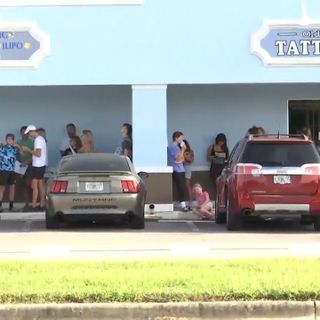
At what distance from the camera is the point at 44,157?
16.7m

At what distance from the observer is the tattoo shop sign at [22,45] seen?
1580 centimetres

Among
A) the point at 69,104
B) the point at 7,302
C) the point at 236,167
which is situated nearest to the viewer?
the point at 7,302

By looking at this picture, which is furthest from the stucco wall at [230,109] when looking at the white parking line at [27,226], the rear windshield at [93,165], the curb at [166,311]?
the curb at [166,311]

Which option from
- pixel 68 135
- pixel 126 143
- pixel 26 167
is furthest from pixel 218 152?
pixel 26 167

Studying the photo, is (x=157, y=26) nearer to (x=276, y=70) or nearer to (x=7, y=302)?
(x=276, y=70)

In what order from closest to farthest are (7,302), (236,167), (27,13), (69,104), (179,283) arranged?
(7,302) → (179,283) → (236,167) → (27,13) → (69,104)

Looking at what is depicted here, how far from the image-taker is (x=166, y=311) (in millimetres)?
6848

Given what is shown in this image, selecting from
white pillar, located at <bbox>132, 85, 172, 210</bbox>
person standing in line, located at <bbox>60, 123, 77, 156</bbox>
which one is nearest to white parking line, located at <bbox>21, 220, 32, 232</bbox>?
person standing in line, located at <bbox>60, 123, 77, 156</bbox>

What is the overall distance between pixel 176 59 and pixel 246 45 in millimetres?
1485

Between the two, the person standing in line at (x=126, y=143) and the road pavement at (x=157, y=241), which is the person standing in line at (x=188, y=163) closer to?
the person standing in line at (x=126, y=143)

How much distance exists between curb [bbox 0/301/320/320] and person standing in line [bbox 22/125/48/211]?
9.88 metres

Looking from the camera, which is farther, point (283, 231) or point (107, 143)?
point (107, 143)

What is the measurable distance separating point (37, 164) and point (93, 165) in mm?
3166

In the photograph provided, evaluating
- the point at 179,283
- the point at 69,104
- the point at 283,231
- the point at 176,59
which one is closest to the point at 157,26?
the point at 176,59
